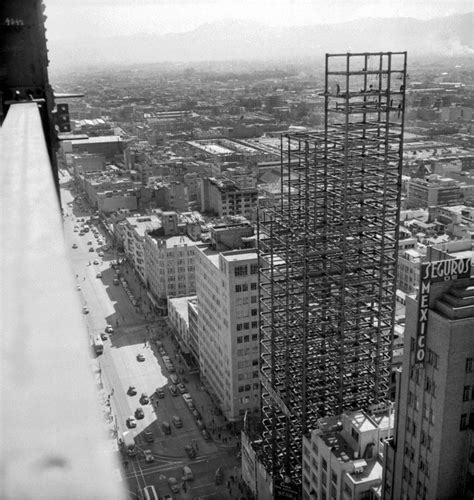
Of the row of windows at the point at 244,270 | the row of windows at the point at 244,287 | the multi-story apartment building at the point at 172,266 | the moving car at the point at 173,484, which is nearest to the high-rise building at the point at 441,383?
the moving car at the point at 173,484

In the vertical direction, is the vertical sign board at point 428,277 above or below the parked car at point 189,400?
above

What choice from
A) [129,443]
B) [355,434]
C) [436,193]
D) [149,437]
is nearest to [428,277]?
[355,434]

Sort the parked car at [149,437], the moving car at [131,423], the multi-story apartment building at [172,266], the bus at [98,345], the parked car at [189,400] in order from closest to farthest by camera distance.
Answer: the parked car at [149,437]
the moving car at [131,423]
the parked car at [189,400]
the bus at [98,345]
the multi-story apartment building at [172,266]

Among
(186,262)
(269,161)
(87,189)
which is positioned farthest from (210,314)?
(269,161)

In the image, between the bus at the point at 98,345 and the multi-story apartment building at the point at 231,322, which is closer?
the multi-story apartment building at the point at 231,322

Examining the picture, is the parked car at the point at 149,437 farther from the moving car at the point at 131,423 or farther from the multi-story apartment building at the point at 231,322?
the multi-story apartment building at the point at 231,322

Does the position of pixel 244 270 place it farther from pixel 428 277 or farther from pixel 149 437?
pixel 428 277

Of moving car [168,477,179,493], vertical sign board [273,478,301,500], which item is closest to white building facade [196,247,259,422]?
→ moving car [168,477,179,493]
